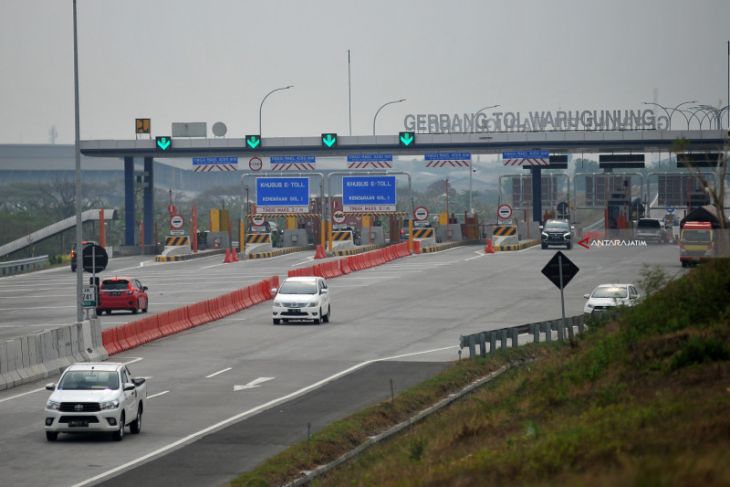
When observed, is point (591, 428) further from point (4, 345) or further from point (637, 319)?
point (4, 345)

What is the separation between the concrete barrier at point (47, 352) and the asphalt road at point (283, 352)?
60cm

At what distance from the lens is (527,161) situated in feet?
287

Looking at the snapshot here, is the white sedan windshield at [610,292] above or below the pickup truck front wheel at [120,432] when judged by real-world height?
above

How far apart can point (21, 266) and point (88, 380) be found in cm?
5611

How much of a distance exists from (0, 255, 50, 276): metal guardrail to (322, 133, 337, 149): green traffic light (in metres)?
18.7

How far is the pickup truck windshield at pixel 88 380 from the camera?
2297 centimetres

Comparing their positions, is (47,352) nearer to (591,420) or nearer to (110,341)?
(110,341)

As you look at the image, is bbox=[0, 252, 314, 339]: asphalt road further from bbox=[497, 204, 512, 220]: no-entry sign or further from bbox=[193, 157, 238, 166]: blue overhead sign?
bbox=[497, 204, 512, 220]: no-entry sign

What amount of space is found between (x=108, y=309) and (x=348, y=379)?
18.6m

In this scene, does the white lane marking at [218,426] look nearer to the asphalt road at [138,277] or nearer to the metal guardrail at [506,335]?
the metal guardrail at [506,335]

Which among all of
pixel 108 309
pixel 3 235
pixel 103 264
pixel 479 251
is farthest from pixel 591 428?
pixel 3 235

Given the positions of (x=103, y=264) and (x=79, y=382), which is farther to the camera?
(x=103, y=264)

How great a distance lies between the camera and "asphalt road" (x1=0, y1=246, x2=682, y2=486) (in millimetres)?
21812

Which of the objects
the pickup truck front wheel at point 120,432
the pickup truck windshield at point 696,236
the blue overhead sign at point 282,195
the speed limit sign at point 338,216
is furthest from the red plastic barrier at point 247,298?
the blue overhead sign at point 282,195
